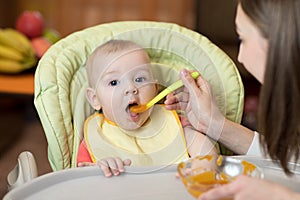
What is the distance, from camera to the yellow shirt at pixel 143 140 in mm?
1216

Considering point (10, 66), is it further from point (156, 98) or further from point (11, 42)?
point (156, 98)

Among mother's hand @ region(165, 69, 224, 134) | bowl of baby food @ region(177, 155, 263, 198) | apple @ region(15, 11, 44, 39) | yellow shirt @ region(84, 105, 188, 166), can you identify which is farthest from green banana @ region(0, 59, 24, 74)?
bowl of baby food @ region(177, 155, 263, 198)

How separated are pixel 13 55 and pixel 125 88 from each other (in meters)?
1.33

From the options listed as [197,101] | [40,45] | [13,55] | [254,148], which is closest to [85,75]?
[197,101]

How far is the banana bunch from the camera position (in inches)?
94.2

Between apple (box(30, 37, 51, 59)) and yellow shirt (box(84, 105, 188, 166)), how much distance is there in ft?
4.30

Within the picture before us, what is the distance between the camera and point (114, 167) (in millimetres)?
1086

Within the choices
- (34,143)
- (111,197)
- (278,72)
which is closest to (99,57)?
(111,197)

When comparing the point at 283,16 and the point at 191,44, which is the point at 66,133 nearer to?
the point at 191,44

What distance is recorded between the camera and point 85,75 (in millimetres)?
1313

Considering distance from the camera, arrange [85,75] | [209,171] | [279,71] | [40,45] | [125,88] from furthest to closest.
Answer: [40,45] < [85,75] < [125,88] < [209,171] < [279,71]

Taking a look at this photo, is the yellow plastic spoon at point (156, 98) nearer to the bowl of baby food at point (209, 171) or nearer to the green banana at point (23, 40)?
the bowl of baby food at point (209, 171)

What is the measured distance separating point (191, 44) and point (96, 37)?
0.77 ft

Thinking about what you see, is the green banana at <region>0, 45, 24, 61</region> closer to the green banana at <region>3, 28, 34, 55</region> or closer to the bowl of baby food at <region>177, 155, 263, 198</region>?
the green banana at <region>3, 28, 34, 55</region>
